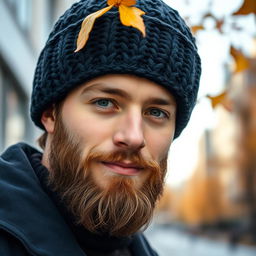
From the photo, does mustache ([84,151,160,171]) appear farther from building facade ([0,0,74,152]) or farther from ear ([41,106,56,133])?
building facade ([0,0,74,152])

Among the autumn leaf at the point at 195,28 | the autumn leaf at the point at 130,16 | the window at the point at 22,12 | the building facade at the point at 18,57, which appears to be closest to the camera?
the autumn leaf at the point at 130,16

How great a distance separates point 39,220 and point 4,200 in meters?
0.16

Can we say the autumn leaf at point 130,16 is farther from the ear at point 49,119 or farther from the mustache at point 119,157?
the ear at point 49,119

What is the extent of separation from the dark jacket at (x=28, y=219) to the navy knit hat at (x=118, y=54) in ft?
1.38

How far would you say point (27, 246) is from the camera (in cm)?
209

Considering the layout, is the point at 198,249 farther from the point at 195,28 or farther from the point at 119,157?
the point at 119,157

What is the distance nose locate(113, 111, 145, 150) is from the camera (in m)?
2.29

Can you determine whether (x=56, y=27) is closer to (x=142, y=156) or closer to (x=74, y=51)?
(x=74, y=51)

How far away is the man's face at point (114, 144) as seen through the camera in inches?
91.4

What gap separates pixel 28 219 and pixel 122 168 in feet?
1.52

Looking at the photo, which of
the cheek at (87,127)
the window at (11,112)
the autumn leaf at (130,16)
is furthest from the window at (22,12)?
the autumn leaf at (130,16)

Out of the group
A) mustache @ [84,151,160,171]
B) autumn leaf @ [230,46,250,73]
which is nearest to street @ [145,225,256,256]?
autumn leaf @ [230,46,250,73]

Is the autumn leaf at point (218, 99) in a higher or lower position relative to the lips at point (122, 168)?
higher

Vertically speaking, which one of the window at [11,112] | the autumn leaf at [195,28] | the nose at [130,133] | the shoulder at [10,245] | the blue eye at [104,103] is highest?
the autumn leaf at [195,28]
